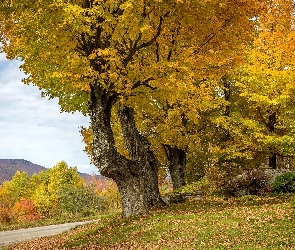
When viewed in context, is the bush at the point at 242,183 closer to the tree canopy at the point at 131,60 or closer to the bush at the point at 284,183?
the bush at the point at 284,183

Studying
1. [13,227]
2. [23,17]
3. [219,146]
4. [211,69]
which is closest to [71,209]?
[13,227]

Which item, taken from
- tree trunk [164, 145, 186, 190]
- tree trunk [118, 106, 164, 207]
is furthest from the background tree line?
tree trunk [118, 106, 164, 207]

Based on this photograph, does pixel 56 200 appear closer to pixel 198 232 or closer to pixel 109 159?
pixel 109 159

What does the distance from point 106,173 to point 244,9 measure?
10.0 m

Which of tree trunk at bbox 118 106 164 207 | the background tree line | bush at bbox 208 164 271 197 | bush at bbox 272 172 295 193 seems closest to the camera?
tree trunk at bbox 118 106 164 207

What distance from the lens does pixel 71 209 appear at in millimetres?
39938

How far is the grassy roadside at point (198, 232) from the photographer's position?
10.4 metres

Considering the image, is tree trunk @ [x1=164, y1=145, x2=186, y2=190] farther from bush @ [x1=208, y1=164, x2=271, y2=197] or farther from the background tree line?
the background tree line

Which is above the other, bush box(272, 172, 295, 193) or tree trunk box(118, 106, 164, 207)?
tree trunk box(118, 106, 164, 207)

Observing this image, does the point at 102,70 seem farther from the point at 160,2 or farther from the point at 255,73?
the point at 255,73

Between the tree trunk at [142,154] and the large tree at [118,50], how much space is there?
6 cm

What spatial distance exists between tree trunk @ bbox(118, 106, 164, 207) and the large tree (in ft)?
0.20

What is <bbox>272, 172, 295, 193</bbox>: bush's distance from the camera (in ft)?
78.0

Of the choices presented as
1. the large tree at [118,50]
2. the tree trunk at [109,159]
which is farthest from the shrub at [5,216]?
the tree trunk at [109,159]
